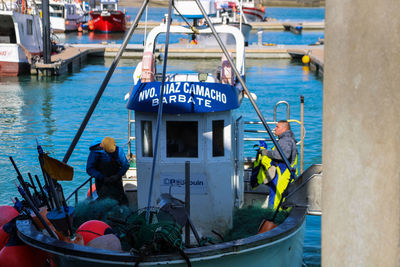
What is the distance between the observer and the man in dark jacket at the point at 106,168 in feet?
29.2

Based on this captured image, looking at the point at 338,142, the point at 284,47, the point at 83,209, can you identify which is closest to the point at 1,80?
the point at 284,47

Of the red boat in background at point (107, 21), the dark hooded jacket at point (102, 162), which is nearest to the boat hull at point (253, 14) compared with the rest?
the red boat in background at point (107, 21)

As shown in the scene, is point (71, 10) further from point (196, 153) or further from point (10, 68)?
point (196, 153)

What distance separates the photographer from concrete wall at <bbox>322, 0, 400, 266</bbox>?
3.36 metres

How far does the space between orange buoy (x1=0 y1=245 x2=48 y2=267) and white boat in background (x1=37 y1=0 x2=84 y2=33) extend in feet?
190

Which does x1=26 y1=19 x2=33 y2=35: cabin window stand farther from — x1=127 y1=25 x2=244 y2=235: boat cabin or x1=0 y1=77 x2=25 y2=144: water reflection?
x1=127 y1=25 x2=244 y2=235: boat cabin

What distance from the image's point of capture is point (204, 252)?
21.1 feet

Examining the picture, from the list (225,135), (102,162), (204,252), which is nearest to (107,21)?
(102,162)

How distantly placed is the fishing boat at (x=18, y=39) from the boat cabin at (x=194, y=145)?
87.2ft

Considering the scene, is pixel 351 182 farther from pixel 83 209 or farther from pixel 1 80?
pixel 1 80

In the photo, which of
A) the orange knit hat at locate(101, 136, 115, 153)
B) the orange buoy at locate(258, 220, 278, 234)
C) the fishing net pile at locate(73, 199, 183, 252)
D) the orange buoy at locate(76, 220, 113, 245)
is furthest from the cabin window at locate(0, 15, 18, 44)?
the orange buoy at locate(258, 220, 278, 234)

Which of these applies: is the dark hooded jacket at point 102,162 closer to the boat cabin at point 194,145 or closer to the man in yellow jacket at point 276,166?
the boat cabin at point 194,145

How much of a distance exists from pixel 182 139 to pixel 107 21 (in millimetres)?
61910

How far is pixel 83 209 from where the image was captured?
873 centimetres
